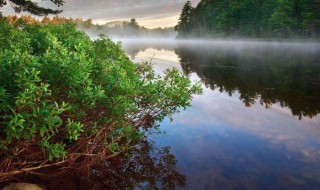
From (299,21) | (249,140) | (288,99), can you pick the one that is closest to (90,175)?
(249,140)

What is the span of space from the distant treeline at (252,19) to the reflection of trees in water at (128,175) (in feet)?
207

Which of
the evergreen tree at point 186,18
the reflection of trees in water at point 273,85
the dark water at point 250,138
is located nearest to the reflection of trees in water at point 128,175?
the dark water at point 250,138

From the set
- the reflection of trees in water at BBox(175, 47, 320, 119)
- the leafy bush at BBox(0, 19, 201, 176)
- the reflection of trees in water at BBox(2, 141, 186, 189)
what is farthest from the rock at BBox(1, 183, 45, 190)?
the reflection of trees in water at BBox(175, 47, 320, 119)

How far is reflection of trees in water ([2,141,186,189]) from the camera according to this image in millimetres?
6539

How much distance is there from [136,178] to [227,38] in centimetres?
9564

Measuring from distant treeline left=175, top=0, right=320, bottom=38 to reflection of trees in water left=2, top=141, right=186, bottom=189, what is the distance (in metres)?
63.1

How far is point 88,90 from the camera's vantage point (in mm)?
5180

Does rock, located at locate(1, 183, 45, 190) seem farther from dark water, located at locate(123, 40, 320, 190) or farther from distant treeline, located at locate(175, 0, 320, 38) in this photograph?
distant treeline, located at locate(175, 0, 320, 38)

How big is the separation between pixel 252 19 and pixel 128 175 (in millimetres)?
83366

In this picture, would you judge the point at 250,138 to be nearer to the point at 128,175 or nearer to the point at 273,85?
the point at 128,175

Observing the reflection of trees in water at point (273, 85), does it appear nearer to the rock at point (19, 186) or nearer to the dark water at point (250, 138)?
the dark water at point (250, 138)

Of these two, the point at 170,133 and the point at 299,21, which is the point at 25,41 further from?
the point at 299,21

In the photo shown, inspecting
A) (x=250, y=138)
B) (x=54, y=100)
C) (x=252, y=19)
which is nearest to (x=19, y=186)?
(x=54, y=100)

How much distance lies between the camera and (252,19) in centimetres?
8181
